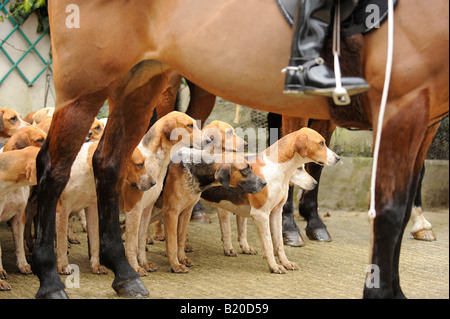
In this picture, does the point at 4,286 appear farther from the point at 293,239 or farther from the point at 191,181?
the point at 293,239

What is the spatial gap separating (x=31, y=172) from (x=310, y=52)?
79.5 inches

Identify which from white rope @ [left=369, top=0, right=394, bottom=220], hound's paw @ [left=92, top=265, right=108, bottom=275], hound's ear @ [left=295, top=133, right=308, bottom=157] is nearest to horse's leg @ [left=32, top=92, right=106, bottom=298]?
hound's paw @ [left=92, top=265, right=108, bottom=275]

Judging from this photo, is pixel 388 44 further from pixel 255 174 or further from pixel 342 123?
pixel 255 174

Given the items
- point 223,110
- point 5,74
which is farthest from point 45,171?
point 223,110

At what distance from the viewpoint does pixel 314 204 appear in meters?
6.28

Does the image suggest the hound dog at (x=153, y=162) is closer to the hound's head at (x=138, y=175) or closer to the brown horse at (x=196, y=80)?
the hound's head at (x=138, y=175)

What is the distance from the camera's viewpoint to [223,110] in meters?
8.66

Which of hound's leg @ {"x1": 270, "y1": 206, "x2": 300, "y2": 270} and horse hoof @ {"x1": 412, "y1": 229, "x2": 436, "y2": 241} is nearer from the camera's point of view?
hound's leg @ {"x1": 270, "y1": 206, "x2": 300, "y2": 270}

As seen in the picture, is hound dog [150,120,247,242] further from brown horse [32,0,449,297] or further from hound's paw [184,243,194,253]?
brown horse [32,0,449,297]

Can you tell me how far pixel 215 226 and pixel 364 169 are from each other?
105 inches

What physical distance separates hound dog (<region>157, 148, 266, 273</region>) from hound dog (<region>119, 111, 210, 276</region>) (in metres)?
0.16

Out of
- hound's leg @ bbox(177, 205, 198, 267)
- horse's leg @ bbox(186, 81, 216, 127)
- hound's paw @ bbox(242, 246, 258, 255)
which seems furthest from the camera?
horse's leg @ bbox(186, 81, 216, 127)

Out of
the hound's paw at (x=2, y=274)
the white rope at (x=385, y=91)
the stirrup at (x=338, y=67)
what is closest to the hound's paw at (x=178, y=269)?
the hound's paw at (x=2, y=274)

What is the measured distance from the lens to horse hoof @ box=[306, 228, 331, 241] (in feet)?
20.2
